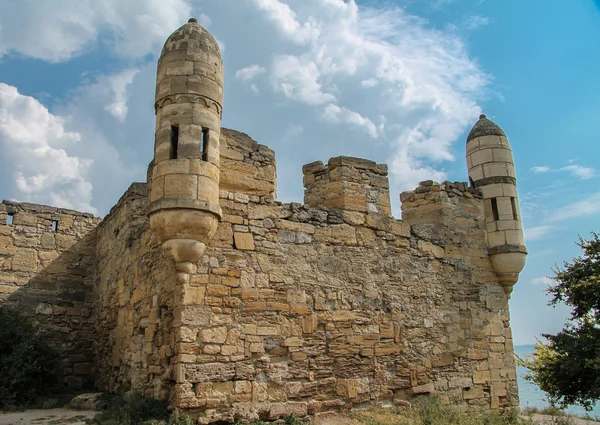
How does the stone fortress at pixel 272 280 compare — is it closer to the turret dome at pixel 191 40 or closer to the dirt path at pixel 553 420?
the turret dome at pixel 191 40

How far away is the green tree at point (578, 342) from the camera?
433 inches

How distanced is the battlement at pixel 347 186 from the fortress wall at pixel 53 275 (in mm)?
5949

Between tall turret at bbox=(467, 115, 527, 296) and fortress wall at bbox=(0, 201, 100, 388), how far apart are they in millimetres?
8674

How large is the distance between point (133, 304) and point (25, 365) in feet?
8.15

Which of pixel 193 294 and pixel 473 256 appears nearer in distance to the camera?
pixel 193 294

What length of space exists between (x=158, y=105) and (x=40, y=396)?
5.58 meters

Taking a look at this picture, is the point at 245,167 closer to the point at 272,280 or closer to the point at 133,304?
the point at 272,280

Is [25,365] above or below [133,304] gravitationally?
below

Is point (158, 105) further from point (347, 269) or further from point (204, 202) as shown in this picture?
point (347, 269)

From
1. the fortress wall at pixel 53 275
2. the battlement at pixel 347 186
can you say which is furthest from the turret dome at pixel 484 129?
the fortress wall at pixel 53 275

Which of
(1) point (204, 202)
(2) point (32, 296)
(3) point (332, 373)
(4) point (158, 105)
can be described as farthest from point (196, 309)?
(2) point (32, 296)

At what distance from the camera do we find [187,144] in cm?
762

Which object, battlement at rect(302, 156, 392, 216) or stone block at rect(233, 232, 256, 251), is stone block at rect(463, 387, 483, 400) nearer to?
battlement at rect(302, 156, 392, 216)

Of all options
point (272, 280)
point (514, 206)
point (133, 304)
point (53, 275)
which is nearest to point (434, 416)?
point (272, 280)
